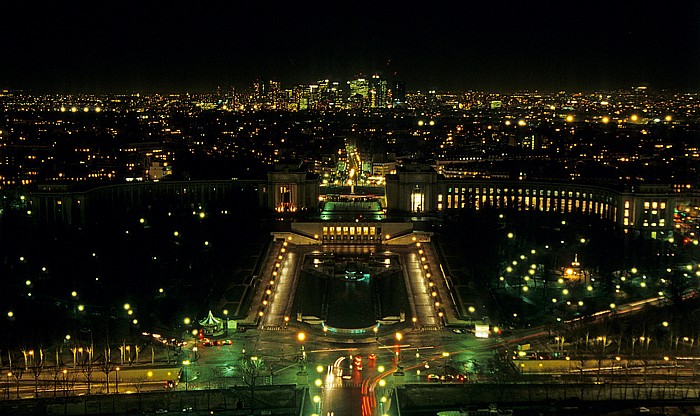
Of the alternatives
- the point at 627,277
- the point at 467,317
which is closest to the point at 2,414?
the point at 467,317

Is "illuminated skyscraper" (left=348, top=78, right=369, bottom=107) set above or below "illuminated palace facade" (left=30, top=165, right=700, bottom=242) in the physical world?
above

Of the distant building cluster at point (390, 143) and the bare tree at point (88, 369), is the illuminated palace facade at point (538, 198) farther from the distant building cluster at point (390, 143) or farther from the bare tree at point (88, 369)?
the bare tree at point (88, 369)

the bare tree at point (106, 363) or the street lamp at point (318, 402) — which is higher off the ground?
the bare tree at point (106, 363)

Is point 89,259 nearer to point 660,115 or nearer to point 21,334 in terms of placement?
point 21,334

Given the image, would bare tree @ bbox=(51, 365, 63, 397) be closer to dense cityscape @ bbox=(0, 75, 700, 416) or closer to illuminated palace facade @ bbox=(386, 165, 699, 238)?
dense cityscape @ bbox=(0, 75, 700, 416)

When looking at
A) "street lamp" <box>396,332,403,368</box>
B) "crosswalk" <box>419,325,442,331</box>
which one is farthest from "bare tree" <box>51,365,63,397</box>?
"crosswalk" <box>419,325,442,331</box>

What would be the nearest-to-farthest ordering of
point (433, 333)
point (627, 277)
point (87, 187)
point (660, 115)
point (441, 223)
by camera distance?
point (433, 333) < point (627, 277) < point (441, 223) < point (87, 187) < point (660, 115)

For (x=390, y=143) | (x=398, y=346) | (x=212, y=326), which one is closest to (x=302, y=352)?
(x=398, y=346)

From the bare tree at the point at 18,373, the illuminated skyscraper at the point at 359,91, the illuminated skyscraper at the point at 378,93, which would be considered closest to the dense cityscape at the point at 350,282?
the bare tree at the point at 18,373

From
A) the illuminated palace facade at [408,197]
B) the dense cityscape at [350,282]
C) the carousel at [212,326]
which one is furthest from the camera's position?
the illuminated palace facade at [408,197]
